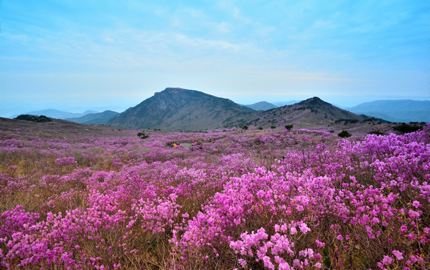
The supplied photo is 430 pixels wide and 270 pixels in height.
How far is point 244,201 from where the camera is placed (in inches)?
124

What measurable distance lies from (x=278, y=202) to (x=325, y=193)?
2.30 feet

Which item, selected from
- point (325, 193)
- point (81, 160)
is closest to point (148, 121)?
point (81, 160)

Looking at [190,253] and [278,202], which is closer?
[190,253]

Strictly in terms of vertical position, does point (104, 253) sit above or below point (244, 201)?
below

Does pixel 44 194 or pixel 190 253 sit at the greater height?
pixel 190 253

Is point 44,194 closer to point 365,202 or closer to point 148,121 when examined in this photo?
point 365,202

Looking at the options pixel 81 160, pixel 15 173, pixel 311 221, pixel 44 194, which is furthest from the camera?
pixel 81 160

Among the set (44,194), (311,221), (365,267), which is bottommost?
(44,194)

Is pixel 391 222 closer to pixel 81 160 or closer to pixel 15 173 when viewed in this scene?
pixel 15 173

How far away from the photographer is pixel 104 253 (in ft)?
9.84

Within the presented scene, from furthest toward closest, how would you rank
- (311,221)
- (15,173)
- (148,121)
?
(148,121)
(15,173)
(311,221)

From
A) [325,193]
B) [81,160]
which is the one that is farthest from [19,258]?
[81,160]

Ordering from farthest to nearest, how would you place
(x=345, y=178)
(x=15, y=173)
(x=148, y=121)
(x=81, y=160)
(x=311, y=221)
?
(x=148, y=121) → (x=81, y=160) → (x=15, y=173) → (x=345, y=178) → (x=311, y=221)

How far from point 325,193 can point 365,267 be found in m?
0.94
